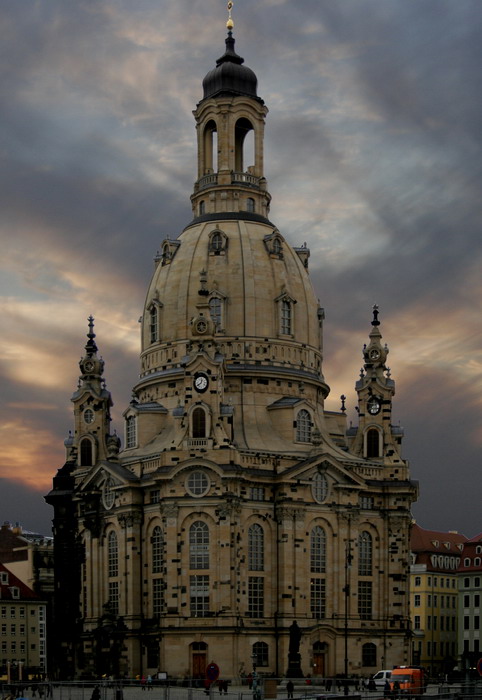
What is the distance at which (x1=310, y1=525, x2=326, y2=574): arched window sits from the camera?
395 ft

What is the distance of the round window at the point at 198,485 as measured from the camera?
378ft

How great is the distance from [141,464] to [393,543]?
83.2ft

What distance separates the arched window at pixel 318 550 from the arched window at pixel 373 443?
510 inches

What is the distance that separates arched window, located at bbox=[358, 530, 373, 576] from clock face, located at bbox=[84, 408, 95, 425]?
1200 inches

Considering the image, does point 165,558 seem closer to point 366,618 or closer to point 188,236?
point 366,618

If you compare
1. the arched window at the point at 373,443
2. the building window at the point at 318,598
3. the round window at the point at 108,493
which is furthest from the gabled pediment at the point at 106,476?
the arched window at the point at 373,443

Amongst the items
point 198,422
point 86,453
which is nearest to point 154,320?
point 86,453

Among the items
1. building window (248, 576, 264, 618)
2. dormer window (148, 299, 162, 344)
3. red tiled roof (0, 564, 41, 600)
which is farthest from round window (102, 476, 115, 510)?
red tiled roof (0, 564, 41, 600)

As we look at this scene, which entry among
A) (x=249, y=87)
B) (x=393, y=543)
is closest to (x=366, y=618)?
(x=393, y=543)

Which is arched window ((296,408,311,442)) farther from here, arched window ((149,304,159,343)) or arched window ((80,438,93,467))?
arched window ((80,438,93,467))

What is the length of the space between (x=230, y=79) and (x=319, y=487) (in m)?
44.2

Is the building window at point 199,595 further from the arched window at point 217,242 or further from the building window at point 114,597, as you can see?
the arched window at point 217,242

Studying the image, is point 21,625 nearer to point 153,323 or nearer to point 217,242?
point 153,323

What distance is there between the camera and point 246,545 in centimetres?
11706
